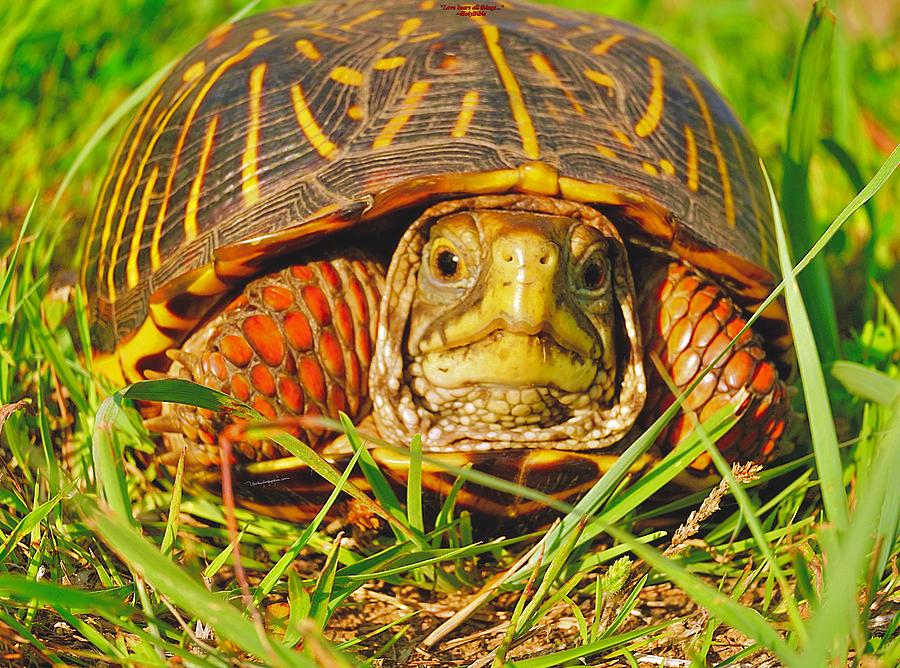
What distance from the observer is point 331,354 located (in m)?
1.69

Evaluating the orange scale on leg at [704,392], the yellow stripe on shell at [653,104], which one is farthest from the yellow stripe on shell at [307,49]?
the orange scale on leg at [704,392]

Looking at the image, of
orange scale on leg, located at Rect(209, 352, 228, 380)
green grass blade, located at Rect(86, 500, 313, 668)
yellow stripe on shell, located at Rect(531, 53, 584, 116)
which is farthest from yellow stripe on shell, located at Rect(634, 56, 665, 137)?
green grass blade, located at Rect(86, 500, 313, 668)

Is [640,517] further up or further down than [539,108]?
further down

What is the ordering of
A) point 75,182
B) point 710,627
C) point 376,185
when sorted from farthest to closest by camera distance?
1. point 75,182
2. point 376,185
3. point 710,627

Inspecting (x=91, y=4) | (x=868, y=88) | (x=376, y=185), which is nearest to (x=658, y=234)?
(x=376, y=185)

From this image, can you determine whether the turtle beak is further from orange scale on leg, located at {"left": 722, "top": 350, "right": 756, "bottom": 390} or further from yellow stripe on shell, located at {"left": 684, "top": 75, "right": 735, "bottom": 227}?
yellow stripe on shell, located at {"left": 684, "top": 75, "right": 735, "bottom": 227}

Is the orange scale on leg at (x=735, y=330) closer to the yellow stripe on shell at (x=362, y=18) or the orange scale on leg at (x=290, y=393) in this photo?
the orange scale on leg at (x=290, y=393)

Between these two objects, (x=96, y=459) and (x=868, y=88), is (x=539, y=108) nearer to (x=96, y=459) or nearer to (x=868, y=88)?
(x=96, y=459)

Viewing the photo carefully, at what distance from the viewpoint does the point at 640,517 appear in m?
1.51

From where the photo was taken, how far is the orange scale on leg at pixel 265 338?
162cm

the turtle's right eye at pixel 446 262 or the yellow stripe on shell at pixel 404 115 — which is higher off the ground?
the yellow stripe on shell at pixel 404 115

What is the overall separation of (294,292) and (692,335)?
29.6 inches

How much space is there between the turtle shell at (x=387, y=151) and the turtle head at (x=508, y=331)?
75 millimetres

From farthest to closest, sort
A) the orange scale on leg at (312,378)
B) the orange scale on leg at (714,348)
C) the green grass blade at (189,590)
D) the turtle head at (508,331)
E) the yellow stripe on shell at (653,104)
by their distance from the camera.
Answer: the yellow stripe on shell at (653,104)
the orange scale on leg at (714,348)
the orange scale on leg at (312,378)
the turtle head at (508,331)
the green grass blade at (189,590)
